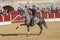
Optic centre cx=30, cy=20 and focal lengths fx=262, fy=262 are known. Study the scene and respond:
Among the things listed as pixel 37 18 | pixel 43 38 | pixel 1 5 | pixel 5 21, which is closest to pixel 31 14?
pixel 37 18

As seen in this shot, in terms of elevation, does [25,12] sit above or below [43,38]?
above

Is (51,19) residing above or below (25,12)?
below

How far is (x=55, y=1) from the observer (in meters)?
37.4

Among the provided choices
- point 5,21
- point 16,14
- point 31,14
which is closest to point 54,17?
point 16,14

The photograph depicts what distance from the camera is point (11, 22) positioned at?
21547 millimetres

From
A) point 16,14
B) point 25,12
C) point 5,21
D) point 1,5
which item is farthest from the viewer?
point 1,5

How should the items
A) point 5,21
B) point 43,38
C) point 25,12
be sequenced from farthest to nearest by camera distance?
point 5,21
point 25,12
point 43,38

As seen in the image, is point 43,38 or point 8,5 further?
point 8,5

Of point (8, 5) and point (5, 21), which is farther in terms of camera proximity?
point (8, 5)

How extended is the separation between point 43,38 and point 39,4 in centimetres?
2588

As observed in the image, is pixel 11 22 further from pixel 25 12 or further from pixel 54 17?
pixel 25 12

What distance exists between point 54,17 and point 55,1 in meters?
13.4

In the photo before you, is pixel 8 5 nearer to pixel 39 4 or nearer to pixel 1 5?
pixel 1 5

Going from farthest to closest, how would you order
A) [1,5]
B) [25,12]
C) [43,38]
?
[1,5] < [25,12] < [43,38]
